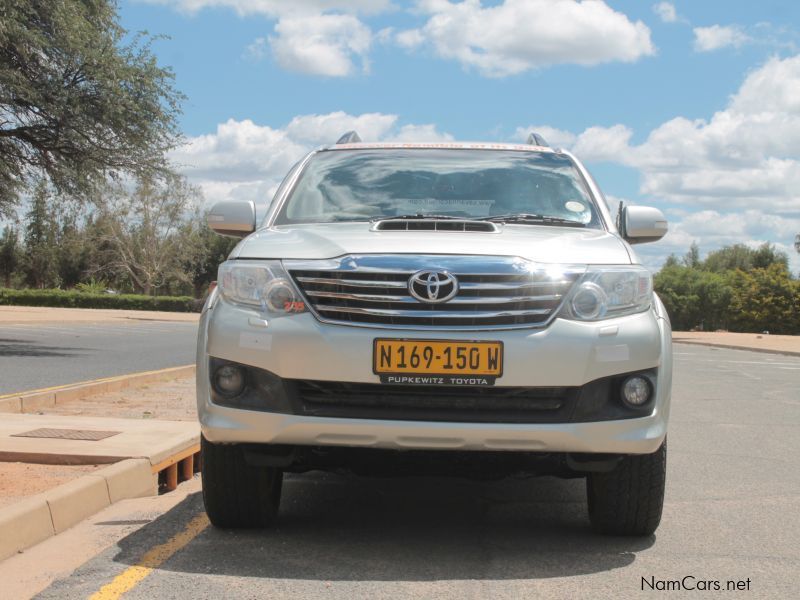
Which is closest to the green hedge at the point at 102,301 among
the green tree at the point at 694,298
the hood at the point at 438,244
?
the green tree at the point at 694,298

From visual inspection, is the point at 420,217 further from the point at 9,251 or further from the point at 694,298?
the point at 694,298

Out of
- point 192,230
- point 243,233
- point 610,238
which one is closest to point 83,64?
point 243,233

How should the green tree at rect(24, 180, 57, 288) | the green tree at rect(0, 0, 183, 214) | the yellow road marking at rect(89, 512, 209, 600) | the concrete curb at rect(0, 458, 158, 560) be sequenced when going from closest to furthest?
the yellow road marking at rect(89, 512, 209, 600) < the concrete curb at rect(0, 458, 158, 560) < the green tree at rect(0, 0, 183, 214) < the green tree at rect(24, 180, 57, 288)

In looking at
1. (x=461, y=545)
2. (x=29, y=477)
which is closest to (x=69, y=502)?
(x=29, y=477)

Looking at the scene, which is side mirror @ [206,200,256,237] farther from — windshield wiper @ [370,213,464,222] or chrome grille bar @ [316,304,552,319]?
chrome grille bar @ [316,304,552,319]

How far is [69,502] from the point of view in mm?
5082

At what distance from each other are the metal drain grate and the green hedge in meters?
54.1

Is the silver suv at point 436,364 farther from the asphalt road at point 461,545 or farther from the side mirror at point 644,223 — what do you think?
the side mirror at point 644,223

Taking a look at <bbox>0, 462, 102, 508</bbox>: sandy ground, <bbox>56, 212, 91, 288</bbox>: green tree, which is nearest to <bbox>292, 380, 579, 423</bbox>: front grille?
<bbox>0, 462, 102, 508</bbox>: sandy ground

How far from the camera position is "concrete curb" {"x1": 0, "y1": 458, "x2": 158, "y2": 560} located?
Result: 4520mm

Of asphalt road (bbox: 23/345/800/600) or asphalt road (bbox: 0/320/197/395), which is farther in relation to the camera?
asphalt road (bbox: 0/320/197/395)

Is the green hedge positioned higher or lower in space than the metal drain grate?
lower

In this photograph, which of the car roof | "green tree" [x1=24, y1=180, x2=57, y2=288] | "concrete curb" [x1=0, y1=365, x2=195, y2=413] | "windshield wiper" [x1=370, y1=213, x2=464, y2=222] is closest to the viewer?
"windshield wiper" [x1=370, y1=213, x2=464, y2=222]

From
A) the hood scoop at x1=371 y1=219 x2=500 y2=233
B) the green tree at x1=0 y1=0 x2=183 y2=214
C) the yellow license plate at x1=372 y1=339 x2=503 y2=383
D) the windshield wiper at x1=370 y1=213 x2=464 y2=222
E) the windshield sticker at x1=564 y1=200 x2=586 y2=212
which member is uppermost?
the green tree at x1=0 y1=0 x2=183 y2=214
